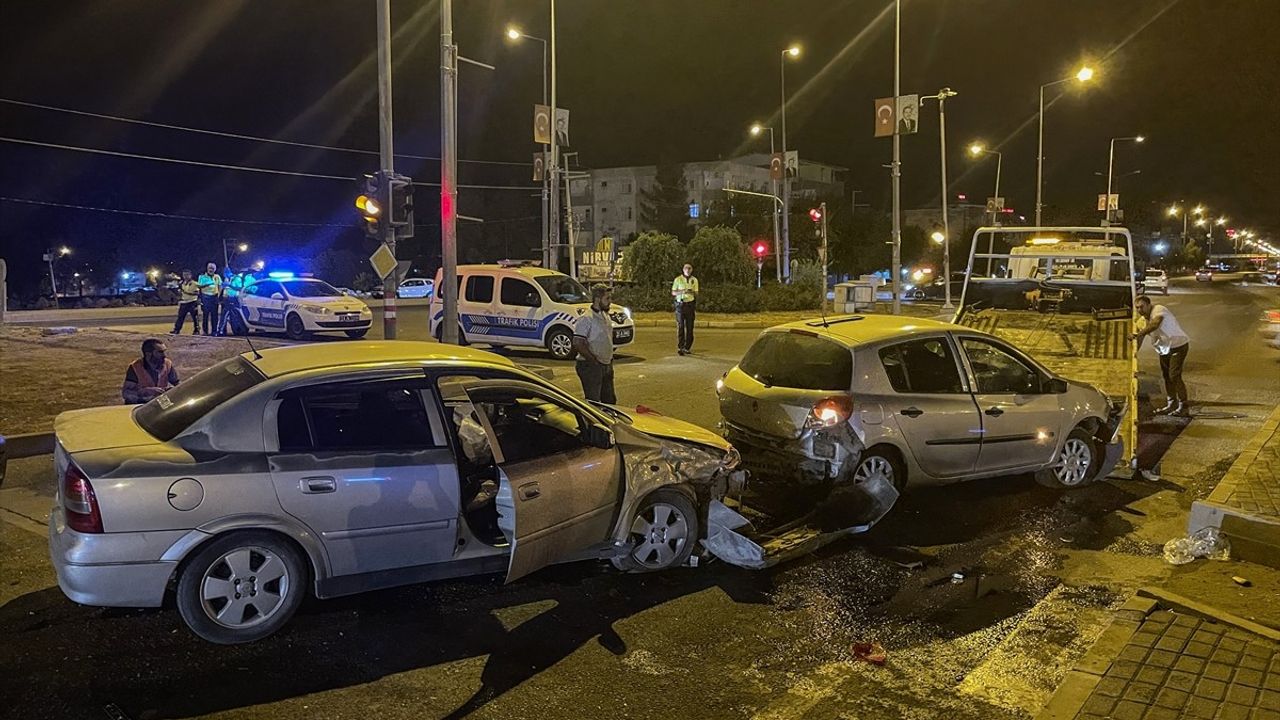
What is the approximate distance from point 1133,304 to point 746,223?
48.9 metres

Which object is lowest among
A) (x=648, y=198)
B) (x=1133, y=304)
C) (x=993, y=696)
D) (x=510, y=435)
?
(x=993, y=696)

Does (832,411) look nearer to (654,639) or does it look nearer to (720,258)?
(654,639)

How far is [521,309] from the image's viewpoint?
17.3 meters

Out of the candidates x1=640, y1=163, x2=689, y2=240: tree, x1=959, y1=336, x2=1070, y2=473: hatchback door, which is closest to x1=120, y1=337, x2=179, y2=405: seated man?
x1=959, y1=336, x2=1070, y2=473: hatchback door

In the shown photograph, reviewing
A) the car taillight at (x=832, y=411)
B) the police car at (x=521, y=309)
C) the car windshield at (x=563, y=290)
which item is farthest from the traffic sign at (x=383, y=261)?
the car taillight at (x=832, y=411)

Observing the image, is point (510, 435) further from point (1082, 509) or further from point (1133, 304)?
point (1133, 304)

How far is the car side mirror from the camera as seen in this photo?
524 cm

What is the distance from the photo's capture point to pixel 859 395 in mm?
6629

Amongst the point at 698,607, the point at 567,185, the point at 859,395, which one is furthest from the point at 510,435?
the point at 567,185

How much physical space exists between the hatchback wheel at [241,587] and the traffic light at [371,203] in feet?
30.9

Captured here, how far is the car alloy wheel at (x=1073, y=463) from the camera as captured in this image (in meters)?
7.68

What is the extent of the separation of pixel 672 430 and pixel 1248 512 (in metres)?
4.05

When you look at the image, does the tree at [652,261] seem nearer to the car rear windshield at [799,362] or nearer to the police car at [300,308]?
the police car at [300,308]

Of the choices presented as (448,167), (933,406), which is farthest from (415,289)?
(933,406)
